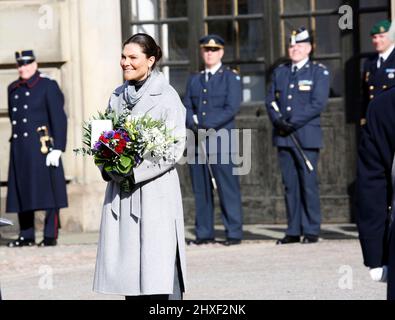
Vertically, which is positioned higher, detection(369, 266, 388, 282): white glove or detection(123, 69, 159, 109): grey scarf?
detection(123, 69, 159, 109): grey scarf

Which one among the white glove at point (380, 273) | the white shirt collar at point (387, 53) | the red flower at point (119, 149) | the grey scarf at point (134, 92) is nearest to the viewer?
the white glove at point (380, 273)

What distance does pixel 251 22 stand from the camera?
13.5m

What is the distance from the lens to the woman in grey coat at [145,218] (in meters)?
6.66

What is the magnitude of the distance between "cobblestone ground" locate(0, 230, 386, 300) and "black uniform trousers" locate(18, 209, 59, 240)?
0.18 m

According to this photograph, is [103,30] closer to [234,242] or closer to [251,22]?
[251,22]

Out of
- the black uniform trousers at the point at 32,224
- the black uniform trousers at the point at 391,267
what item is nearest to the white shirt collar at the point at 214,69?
the black uniform trousers at the point at 32,224

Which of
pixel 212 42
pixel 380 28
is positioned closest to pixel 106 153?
pixel 212 42

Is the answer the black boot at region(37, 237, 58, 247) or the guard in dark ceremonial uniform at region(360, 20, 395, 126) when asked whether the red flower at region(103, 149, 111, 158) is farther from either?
the black boot at region(37, 237, 58, 247)

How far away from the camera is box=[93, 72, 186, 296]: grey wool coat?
6652 millimetres

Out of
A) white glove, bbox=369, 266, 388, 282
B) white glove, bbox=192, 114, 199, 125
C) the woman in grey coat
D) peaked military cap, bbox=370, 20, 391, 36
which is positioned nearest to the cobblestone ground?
white glove, bbox=192, 114, 199, 125

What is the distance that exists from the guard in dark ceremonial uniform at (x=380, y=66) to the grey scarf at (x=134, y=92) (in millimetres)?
5312

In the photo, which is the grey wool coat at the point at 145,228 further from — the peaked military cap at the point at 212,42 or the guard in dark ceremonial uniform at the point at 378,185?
the peaked military cap at the point at 212,42
